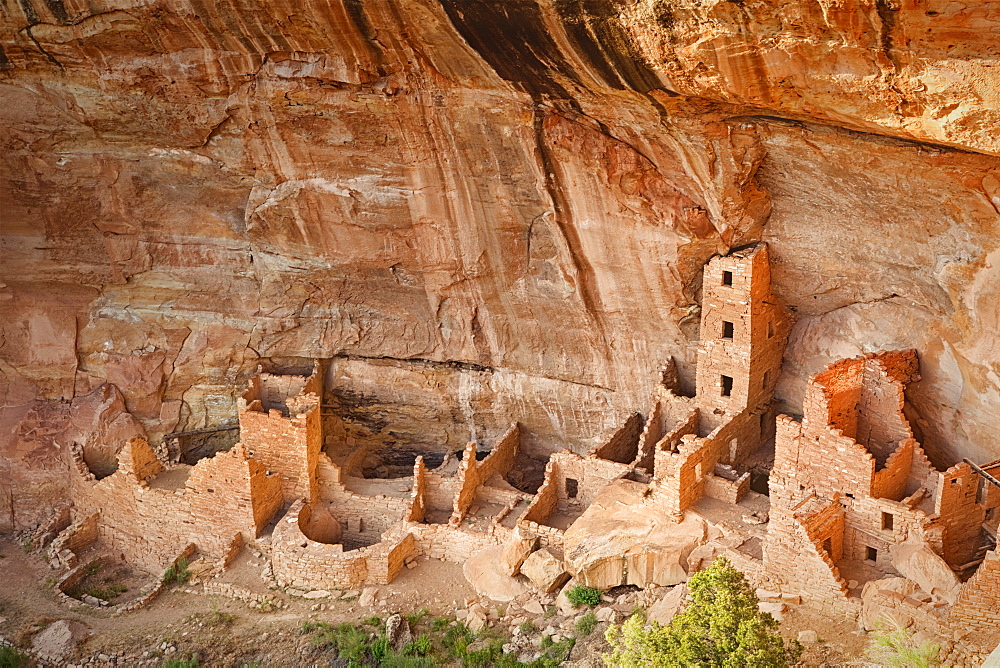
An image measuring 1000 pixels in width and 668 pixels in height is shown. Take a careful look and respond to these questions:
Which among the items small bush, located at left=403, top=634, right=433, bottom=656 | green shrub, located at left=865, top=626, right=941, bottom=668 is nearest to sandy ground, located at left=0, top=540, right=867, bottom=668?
small bush, located at left=403, top=634, right=433, bottom=656

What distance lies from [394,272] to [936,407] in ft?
27.1

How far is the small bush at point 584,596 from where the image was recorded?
13.3 metres

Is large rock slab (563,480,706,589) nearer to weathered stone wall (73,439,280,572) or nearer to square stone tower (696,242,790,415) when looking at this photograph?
square stone tower (696,242,790,415)

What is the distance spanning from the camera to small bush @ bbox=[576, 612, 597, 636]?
41.9 feet

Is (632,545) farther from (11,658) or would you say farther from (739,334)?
(11,658)

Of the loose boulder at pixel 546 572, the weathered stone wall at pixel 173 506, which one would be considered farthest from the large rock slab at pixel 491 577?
the weathered stone wall at pixel 173 506

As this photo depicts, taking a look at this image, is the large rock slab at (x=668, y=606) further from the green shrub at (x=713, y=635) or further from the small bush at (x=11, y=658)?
the small bush at (x=11, y=658)

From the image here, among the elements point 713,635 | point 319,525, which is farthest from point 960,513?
point 319,525

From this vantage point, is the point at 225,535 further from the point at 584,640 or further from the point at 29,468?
the point at 584,640

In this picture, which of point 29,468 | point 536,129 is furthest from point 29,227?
point 536,129

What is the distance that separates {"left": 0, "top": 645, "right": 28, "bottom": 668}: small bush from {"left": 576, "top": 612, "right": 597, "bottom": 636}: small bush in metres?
7.46

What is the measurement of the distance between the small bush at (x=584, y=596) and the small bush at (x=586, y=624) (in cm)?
26

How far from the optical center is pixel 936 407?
13.7m

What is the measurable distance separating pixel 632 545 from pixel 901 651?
150 inches
